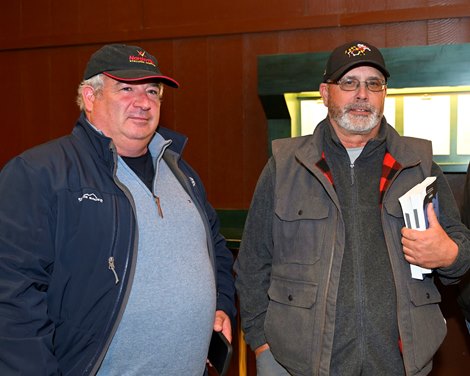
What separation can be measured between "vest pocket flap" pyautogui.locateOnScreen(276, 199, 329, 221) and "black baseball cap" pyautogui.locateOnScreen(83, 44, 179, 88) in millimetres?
681

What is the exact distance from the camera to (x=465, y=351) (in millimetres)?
3535

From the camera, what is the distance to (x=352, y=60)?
2.36 m

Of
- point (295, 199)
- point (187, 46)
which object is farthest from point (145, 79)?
point (187, 46)

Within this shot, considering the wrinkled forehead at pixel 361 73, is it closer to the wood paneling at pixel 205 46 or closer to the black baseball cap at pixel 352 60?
the black baseball cap at pixel 352 60

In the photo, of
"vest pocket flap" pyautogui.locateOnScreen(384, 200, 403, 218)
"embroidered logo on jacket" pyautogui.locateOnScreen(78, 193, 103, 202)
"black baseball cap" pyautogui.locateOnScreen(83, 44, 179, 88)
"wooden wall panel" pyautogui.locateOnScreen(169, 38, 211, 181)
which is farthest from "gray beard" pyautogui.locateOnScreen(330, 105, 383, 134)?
"wooden wall panel" pyautogui.locateOnScreen(169, 38, 211, 181)

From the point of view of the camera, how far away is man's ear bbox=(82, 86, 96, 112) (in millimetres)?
2203

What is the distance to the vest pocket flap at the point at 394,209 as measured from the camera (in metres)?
2.22

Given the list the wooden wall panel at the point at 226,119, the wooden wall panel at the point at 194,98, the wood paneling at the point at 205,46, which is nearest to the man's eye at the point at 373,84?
the wood paneling at the point at 205,46

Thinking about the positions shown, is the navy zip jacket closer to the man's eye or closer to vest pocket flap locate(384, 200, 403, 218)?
vest pocket flap locate(384, 200, 403, 218)

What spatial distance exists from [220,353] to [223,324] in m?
0.14

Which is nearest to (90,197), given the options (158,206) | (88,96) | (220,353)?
(158,206)

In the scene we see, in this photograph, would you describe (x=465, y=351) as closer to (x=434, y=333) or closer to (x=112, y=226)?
(x=434, y=333)

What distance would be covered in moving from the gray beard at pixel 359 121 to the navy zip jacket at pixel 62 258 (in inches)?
35.4

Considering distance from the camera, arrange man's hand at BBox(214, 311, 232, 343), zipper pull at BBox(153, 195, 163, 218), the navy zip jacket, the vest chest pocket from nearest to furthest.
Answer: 1. the navy zip jacket
2. zipper pull at BBox(153, 195, 163, 218)
3. the vest chest pocket
4. man's hand at BBox(214, 311, 232, 343)
